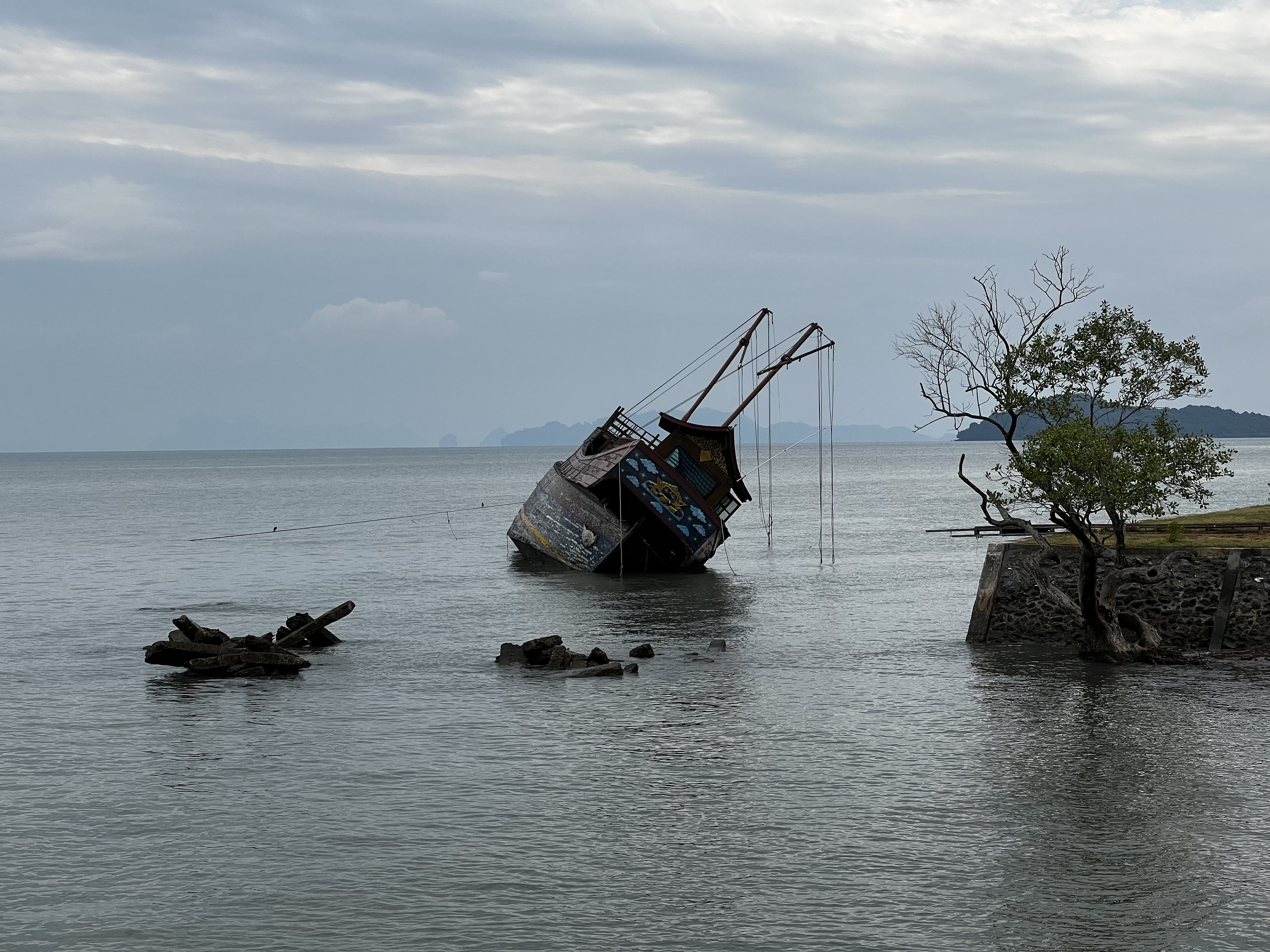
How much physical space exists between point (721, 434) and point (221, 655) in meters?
25.2

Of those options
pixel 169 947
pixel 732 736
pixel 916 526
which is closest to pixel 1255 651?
pixel 732 736

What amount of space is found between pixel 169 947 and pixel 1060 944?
30.1 ft

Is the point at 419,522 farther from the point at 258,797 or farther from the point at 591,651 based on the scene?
the point at 258,797

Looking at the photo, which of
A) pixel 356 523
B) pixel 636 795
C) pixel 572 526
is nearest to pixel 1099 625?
pixel 636 795

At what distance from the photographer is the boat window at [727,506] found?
51031 millimetres

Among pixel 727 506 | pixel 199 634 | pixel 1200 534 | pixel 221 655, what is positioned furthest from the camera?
pixel 727 506

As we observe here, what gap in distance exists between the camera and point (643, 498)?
47.4m

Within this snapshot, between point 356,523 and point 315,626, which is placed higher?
point 315,626

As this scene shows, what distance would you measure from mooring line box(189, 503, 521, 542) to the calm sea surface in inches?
1577

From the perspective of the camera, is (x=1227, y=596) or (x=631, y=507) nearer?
(x=1227, y=596)

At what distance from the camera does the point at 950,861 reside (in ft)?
50.4

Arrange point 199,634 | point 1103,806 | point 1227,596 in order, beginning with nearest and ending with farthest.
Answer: point 1103,806 < point 1227,596 < point 199,634

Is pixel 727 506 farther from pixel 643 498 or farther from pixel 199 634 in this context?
pixel 199 634

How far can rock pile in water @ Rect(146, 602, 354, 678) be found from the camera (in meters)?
28.1
